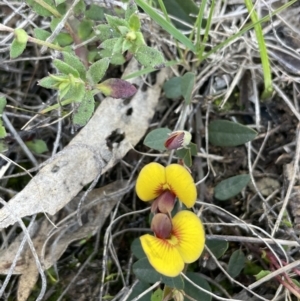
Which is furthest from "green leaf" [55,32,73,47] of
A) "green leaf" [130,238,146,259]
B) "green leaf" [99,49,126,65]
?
"green leaf" [130,238,146,259]

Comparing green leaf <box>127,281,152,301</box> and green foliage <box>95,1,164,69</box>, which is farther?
green leaf <box>127,281,152,301</box>

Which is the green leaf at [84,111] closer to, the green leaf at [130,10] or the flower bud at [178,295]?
the green leaf at [130,10]

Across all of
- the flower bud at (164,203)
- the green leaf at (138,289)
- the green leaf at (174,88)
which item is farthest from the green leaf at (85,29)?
the green leaf at (138,289)

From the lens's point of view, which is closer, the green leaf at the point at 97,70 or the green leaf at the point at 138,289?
the green leaf at the point at 97,70

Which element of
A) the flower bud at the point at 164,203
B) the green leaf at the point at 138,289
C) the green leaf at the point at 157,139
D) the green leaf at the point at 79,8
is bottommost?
the green leaf at the point at 138,289

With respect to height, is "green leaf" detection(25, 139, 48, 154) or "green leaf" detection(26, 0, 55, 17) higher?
"green leaf" detection(26, 0, 55, 17)

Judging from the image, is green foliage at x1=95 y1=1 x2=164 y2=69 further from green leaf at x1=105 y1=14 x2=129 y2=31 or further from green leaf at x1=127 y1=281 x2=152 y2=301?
green leaf at x1=127 y1=281 x2=152 y2=301
